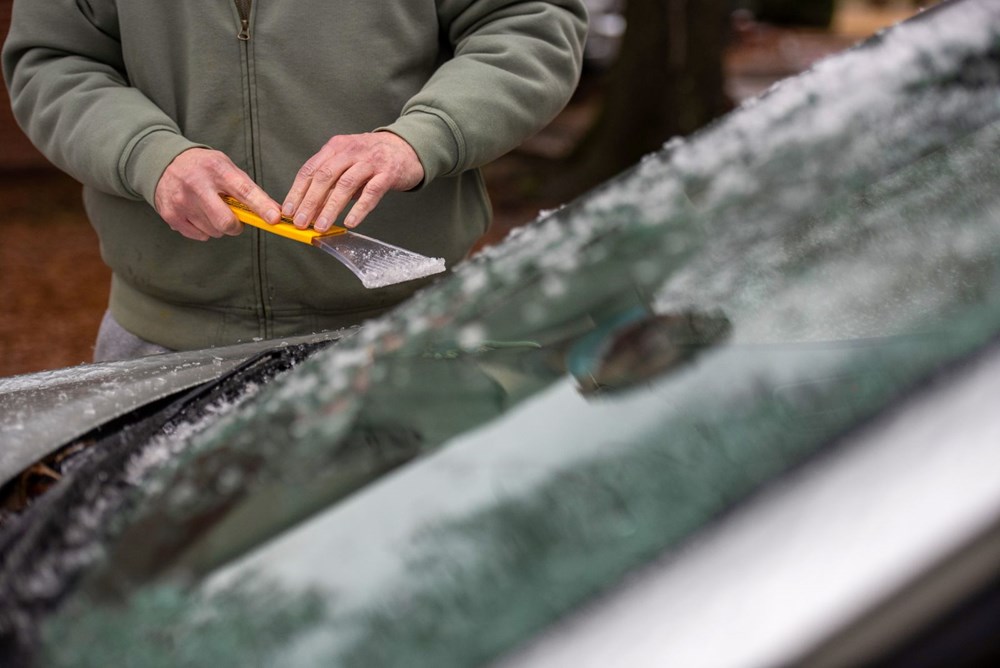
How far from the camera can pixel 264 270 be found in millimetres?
2041

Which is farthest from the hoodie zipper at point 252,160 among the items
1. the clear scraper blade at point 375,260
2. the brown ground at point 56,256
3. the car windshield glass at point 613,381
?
the brown ground at point 56,256

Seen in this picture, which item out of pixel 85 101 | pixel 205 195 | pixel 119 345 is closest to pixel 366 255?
pixel 205 195

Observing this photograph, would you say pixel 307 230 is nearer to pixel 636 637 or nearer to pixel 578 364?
pixel 578 364

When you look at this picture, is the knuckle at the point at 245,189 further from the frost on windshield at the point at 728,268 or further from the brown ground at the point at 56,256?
the brown ground at the point at 56,256

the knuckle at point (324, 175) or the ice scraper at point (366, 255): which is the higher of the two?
the knuckle at point (324, 175)

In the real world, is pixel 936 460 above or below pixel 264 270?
above

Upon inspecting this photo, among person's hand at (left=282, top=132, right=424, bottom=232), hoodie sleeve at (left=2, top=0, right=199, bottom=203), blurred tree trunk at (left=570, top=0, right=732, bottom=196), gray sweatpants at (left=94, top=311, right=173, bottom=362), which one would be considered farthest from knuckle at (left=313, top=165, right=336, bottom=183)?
blurred tree trunk at (left=570, top=0, right=732, bottom=196)

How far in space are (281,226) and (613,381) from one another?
0.71 metres

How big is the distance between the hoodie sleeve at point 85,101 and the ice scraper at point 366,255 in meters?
0.28

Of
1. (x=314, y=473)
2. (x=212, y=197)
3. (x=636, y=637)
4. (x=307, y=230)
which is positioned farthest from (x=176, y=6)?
(x=636, y=637)

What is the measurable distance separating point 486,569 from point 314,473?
0.82 feet

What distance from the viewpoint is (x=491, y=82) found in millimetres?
1943

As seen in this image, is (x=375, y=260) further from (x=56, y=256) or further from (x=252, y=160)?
(x=56, y=256)

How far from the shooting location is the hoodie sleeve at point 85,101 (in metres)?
1.86
